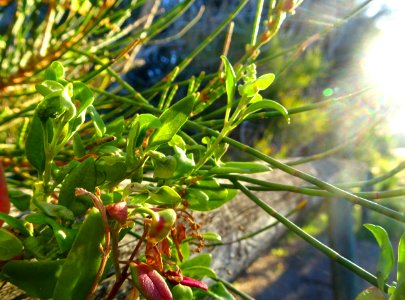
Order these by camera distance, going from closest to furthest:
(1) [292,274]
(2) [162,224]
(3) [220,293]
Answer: (2) [162,224] → (3) [220,293] → (1) [292,274]

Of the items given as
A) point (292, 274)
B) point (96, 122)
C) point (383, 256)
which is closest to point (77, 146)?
point (96, 122)

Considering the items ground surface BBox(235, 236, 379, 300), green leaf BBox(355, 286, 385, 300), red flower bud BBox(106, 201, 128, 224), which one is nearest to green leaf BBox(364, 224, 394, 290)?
green leaf BBox(355, 286, 385, 300)

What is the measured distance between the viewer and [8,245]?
18 cm

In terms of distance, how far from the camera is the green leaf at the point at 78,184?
Result: 197 millimetres

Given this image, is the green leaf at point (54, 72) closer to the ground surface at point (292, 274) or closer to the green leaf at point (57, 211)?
the green leaf at point (57, 211)

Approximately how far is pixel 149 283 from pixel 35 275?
50 millimetres

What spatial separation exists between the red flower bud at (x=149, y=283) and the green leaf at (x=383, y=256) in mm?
90

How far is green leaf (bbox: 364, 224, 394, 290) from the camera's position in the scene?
0.62ft

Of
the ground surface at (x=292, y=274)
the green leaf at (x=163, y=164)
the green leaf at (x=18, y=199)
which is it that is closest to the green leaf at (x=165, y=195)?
the green leaf at (x=163, y=164)

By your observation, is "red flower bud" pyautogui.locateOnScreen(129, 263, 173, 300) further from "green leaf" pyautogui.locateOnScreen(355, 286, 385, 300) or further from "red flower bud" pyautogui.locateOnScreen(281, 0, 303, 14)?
"red flower bud" pyautogui.locateOnScreen(281, 0, 303, 14)

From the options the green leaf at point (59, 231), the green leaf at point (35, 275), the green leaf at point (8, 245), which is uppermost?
Result: the green leaf at point (59, 231)

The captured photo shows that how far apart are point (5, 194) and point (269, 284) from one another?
2.17 metres

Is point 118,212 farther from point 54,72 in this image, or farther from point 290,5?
point 290,5

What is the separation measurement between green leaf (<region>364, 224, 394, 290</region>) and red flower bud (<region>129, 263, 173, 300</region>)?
3.5 inches
